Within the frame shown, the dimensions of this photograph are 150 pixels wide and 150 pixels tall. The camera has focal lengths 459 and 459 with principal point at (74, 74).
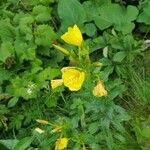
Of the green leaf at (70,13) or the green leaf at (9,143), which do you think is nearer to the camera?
the green leaf at (9,143)

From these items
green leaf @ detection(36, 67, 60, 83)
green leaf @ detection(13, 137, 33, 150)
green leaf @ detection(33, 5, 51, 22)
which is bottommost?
green leaf @ detection(13, 137, 33, 150)

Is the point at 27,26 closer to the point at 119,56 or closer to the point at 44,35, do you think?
the point at 44,35

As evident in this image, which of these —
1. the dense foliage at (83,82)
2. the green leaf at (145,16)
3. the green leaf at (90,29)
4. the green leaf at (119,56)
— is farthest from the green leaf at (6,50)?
the green leaf at (145,16)

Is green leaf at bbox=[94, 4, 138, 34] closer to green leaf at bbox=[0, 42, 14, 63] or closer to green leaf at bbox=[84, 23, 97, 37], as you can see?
green leaf at bbox=[84, 23, 97, 37]

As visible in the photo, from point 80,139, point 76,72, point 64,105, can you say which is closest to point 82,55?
point 76,72

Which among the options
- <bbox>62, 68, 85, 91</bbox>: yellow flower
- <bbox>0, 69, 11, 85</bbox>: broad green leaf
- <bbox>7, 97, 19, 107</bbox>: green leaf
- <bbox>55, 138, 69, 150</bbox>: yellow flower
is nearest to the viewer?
<bbox>62, 68, 85, 91</bbox>: yellow flower

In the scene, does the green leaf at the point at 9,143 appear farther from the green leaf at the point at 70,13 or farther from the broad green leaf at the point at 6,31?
the green leaf at the point at 70,13

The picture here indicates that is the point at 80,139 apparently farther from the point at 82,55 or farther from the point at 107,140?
the point at 82,55

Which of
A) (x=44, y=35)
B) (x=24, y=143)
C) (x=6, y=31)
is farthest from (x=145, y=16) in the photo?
(x=24, y=143)

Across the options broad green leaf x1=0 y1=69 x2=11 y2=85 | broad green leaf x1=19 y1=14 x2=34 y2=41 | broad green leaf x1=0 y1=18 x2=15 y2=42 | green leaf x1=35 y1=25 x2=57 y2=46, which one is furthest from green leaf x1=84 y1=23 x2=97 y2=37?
broad green leaf x1=0 y1=69 x2=11 y2=85
